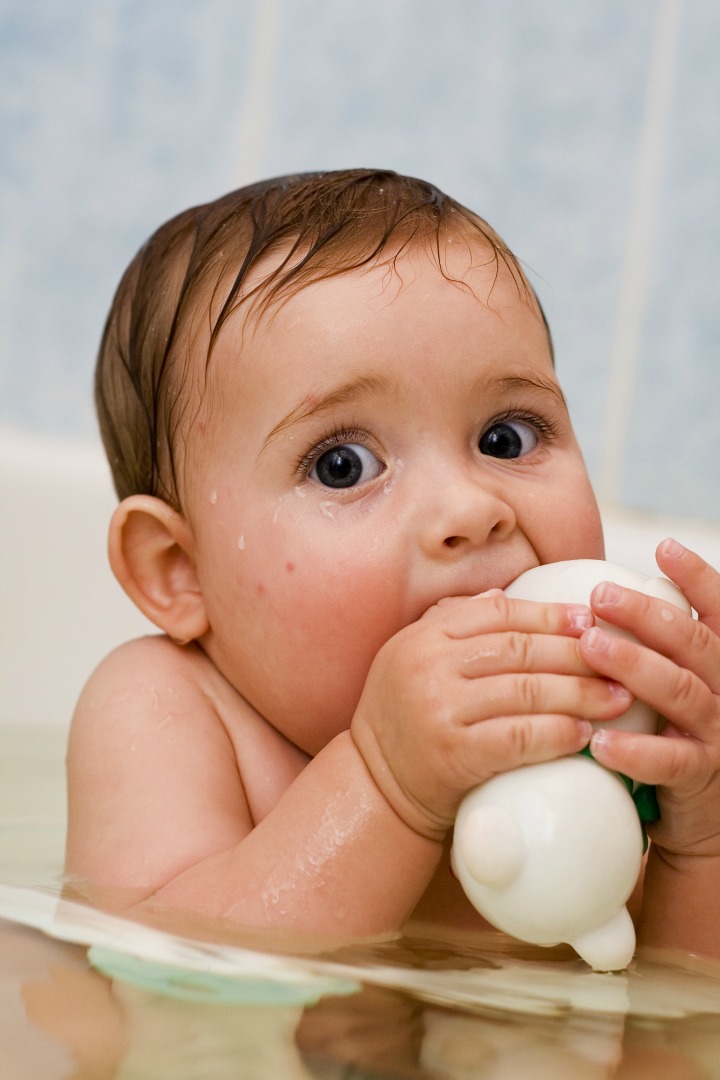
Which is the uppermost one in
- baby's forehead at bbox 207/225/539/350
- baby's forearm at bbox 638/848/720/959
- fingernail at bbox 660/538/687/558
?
baby's forehead at bbox 207/225/539/350

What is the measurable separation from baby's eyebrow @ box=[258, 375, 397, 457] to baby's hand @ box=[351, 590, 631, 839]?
0.63 ft

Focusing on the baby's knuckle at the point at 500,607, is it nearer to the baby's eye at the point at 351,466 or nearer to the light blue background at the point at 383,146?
the baby's eye at the point at 351,466

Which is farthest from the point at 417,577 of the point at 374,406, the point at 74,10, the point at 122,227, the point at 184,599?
the point at 74,10

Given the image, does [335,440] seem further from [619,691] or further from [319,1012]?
[319,1012]

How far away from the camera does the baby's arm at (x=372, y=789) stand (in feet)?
2.41

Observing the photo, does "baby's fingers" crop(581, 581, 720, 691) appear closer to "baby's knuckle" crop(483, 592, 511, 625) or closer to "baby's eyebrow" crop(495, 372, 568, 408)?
"baby's knuckle" crop(483, 592, 511, 625)

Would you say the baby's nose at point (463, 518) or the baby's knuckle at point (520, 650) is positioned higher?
the baby's nose at point (463, 518)

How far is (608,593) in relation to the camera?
2.49 ft

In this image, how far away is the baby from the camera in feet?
2.49

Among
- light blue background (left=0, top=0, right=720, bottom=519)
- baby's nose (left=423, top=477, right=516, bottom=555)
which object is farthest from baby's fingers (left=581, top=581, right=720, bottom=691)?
light blue background (left=0, top=0, right=720, bottom=519)

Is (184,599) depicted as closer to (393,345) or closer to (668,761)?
(393,345)

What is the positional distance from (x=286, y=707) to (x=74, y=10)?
152 centimetres

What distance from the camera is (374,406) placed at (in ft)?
3.04

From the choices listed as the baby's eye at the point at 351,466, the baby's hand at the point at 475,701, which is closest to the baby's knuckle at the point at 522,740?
the baby's hand at the point at 475,701
